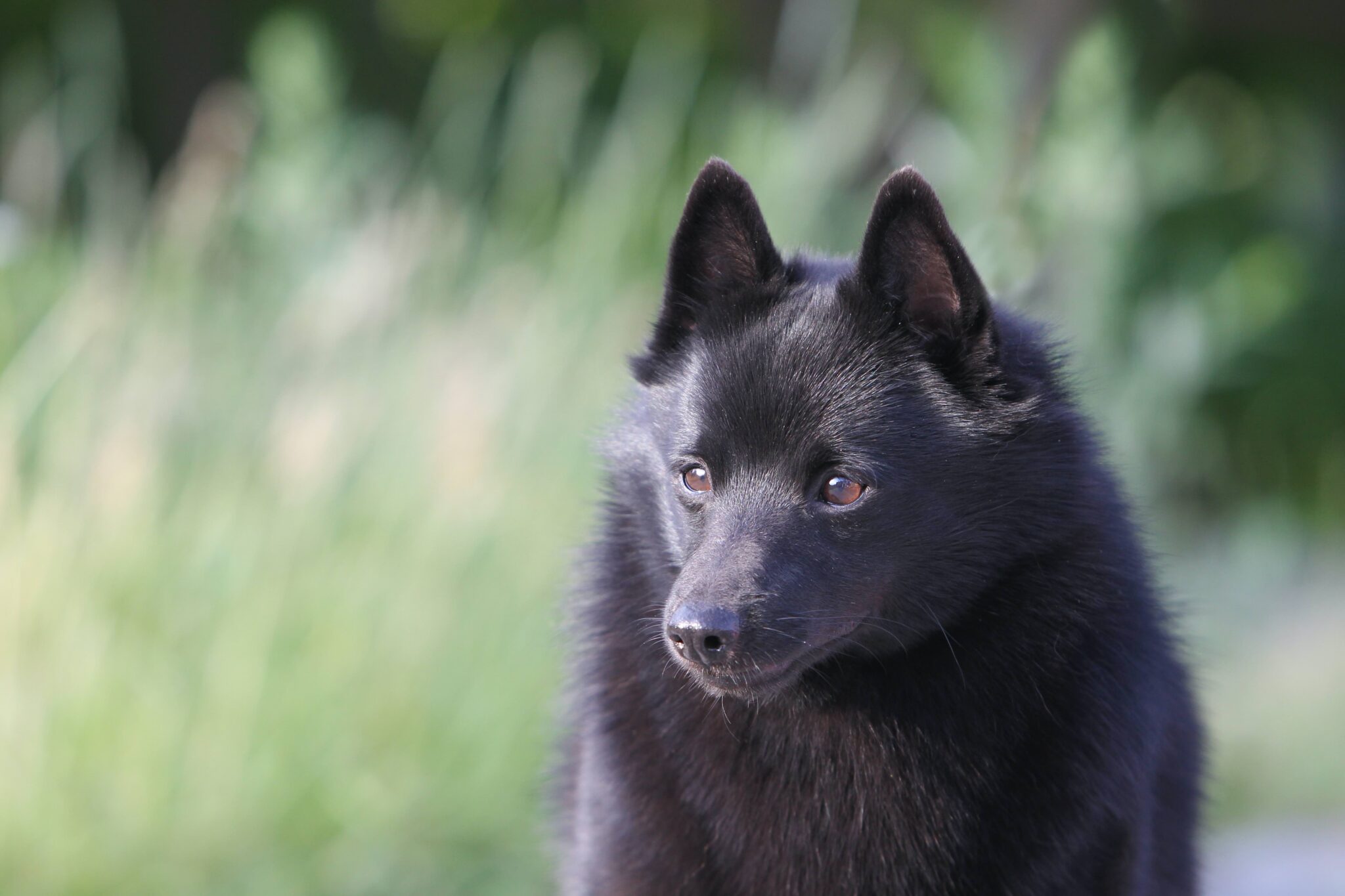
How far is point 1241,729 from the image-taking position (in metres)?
5.77

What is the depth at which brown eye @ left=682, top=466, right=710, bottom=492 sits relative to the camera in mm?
2424

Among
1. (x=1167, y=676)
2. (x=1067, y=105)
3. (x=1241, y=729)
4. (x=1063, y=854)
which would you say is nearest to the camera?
(x=1063, y=854)

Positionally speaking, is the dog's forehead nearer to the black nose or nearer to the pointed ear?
the pointed ear

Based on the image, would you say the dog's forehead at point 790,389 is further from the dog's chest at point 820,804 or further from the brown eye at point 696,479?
the dog's chest at point 820,804

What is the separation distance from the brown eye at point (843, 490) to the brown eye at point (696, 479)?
221 mm

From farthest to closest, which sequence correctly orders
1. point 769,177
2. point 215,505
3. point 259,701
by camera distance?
point 769,177 → point 215,505 → point 259,701

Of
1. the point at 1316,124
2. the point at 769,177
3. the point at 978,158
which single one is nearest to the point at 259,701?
the point at 769,177

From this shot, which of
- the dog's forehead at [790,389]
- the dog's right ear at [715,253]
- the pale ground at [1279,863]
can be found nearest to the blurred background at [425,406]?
the pale ground at [1279,863]

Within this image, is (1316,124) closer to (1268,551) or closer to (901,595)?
(1268,551)

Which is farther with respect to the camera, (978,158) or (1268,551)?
(1268,551)

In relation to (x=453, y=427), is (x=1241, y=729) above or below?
below

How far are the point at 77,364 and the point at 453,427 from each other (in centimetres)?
121

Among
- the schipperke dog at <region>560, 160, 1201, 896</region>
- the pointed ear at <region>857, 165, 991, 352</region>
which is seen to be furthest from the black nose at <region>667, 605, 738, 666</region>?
the pointed ear at <region>857, 165, 991, 352</region>

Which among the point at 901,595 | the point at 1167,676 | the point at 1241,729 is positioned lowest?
the point at 1241,729
